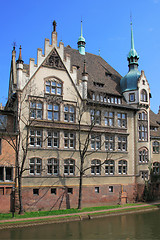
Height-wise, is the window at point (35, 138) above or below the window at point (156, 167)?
above

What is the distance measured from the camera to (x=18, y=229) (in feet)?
77.6

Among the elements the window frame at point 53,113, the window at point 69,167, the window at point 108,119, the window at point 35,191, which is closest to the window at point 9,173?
the window at point 35,191

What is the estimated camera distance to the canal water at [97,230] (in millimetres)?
21438

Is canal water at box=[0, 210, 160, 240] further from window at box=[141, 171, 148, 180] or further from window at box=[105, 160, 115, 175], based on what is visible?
window at box=[141, 171, 148, 180]

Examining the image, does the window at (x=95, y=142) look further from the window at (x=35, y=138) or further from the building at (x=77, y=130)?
the window at (x=35, y=138)

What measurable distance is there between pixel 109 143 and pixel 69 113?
22.6 ft

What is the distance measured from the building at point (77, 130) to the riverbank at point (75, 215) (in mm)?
2276

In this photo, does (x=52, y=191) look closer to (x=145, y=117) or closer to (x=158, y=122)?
(x=145, y=117)

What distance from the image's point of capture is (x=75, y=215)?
2805 cm

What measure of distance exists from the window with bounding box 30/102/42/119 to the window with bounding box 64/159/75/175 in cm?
640

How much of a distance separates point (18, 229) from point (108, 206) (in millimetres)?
A: 13873

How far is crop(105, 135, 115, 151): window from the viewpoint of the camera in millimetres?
36625

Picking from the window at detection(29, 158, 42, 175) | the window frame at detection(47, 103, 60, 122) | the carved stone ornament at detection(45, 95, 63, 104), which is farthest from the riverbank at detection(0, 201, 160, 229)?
the carved stone ornament at detection(45, 95, 63, 104)

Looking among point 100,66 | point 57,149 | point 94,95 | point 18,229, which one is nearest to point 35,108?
point 57,149
